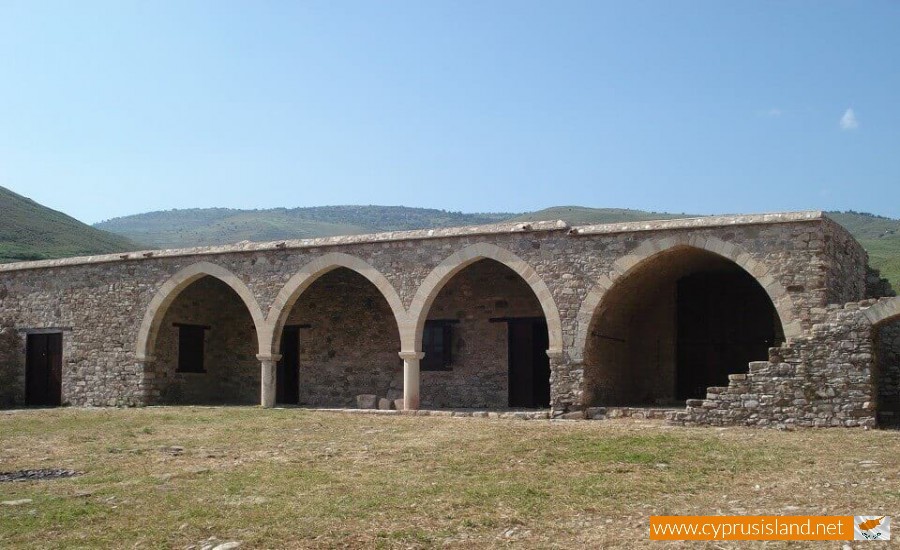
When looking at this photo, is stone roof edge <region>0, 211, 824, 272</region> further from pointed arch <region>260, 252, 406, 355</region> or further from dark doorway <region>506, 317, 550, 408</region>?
dark doorway <region>506, 317, 550, 408</region>

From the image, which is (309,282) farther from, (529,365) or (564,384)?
(564,384)

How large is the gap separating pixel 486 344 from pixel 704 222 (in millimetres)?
5634

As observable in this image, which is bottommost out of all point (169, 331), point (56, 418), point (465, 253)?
point (56, 418)

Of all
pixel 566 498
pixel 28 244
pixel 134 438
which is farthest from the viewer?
pixel 28 244

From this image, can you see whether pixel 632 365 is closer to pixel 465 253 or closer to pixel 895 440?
pixel 465 253

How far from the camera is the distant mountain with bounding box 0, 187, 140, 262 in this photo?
49875 millimetres

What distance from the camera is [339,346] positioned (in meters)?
19.9

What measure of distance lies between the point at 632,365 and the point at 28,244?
1710 inches

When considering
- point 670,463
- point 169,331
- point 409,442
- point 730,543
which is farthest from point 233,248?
point 730,543

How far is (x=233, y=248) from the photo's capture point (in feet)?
60.9

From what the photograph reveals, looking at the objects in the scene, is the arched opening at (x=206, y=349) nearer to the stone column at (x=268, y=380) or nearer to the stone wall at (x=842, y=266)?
the stone column at (x=268, y=380)

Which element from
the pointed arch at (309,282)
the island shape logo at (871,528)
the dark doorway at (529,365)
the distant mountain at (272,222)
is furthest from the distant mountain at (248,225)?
the island shape logo at (871,528)

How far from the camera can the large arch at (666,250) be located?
13828 mm

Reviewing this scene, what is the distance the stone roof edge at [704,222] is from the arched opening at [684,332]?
1692mm
